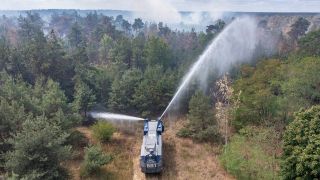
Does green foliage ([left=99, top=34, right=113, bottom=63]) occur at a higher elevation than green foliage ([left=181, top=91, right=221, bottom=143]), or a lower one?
higher

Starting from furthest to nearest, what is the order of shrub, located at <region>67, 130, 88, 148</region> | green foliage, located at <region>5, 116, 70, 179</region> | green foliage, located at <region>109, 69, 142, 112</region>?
green foliage, located at <region>109, 69, 142, 112</region>
shrub, located at <region>67, 130, 88, 148</region>
green foliage, located at <region>5, 116, 70, 179</region>

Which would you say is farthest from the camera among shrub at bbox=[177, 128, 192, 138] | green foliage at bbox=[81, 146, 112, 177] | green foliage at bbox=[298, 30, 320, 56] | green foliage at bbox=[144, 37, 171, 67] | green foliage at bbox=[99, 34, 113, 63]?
green foliage at bbox=[99, 34, 113, 63]

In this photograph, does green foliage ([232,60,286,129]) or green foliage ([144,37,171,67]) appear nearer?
green foliage ([232,60,286,129])

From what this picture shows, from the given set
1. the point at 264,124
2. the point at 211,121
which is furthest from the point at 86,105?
the point at 264,124

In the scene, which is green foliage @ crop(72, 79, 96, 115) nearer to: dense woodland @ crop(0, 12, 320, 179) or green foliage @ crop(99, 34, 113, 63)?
dense woodland @ crop(0, 12, 320, 179)

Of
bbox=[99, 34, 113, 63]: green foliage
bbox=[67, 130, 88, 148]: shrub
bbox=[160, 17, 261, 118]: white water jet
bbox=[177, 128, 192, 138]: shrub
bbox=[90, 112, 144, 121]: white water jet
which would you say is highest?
bbox=[99, 34, 113, 63]: green foliage

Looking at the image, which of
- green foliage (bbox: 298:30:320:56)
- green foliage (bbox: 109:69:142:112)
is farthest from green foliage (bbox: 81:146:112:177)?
green foliage (bbox: 298:30:320:56)
